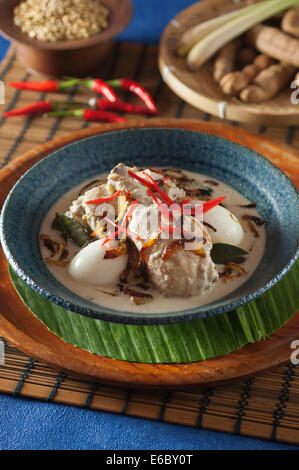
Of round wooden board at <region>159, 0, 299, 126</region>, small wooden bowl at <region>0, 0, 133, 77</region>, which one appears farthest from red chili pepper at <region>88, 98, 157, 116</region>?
small wooden bowl at <region>0, 0, 133, 77</region>

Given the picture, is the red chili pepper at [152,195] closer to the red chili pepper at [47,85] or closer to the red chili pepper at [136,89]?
the red chili pepper at [136,89]

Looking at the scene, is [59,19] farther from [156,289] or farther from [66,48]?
[156,289]

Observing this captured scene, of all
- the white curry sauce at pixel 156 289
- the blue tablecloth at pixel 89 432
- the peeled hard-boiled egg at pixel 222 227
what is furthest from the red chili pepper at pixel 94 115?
the blue tablecloth at pixel 89 432

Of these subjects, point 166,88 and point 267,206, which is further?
point 166,88

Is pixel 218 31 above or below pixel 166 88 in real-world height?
above

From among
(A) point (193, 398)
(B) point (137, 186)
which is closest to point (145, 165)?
(B) point (137, 186)

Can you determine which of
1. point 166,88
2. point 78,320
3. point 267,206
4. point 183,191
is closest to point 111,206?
point 183,191

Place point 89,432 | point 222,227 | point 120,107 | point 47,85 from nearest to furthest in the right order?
point 89,432, point 222,227, point 120,107, point 47,85
